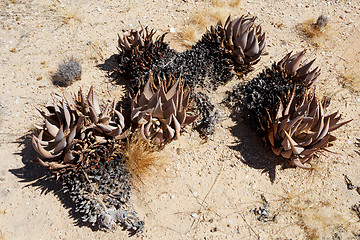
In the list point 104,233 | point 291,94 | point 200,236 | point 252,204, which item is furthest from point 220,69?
point 104,233

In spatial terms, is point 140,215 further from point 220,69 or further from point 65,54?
point 65,54

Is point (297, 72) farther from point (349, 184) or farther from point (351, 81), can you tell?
point (349, 184)

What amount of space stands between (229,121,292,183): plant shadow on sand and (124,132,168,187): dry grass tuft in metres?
1.27

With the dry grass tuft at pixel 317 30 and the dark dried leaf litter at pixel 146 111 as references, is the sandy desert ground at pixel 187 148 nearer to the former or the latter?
the dry grass tuft at pixel 317 30

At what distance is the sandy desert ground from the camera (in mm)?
3811

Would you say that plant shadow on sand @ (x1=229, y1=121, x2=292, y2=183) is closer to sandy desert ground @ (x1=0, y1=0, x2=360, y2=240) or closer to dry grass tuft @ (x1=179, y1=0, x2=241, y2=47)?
sandy desert ground @ (x1=0, y1=0, x2=360, y2=240)

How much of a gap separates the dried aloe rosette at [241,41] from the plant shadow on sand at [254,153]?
1262mm

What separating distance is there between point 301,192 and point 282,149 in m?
0.75

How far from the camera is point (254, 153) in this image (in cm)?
450

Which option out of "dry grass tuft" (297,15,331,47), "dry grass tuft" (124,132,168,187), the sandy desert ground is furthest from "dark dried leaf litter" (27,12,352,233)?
"dry grass tuft" (297,15,331,47)

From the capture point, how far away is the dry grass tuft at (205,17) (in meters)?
5.84

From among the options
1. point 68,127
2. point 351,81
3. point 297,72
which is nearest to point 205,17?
point 297,72

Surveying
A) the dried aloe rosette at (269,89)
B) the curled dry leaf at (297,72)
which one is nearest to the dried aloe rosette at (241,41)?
the dried aloe rosette at (269,89)

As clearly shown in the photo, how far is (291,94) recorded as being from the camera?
14.8 ft
